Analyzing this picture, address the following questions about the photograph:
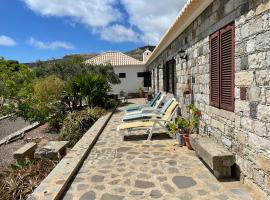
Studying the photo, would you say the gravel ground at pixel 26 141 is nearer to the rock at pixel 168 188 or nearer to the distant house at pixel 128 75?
the rock at pixel 168 188

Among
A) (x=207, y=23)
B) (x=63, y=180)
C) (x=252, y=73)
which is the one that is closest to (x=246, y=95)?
(x=252, y=73)

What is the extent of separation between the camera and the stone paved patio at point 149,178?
411 cm

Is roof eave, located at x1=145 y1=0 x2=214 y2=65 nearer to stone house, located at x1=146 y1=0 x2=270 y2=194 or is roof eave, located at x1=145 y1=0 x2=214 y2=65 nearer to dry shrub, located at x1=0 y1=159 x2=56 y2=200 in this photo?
stone house, located at x1=146 y1=0 x2=270 y2=194

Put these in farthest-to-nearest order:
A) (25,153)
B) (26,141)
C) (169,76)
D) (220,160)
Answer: (169,76)
(26,141)
(25,153)
(220,160)

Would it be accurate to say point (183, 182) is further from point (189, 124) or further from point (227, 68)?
point (189, 124)

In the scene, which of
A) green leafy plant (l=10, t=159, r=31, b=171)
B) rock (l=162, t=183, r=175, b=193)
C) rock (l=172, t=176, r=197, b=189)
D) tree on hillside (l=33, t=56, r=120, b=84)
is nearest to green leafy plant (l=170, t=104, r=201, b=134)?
rock (l=172, t=176, r=197, b=189)

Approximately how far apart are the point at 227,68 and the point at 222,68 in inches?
9.4

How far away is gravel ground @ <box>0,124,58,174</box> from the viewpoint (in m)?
7.59

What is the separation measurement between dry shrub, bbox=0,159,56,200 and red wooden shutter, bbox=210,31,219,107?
3.37 metres

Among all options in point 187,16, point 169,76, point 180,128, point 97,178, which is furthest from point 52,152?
point 169,76

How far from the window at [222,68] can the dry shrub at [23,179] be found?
3.37 metres

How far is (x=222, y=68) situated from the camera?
5164 millimetres

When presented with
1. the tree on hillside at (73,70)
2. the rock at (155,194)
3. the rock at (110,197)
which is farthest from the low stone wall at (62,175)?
the tree on hillside at (73,70)

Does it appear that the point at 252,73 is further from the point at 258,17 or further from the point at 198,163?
the point at 198,163
